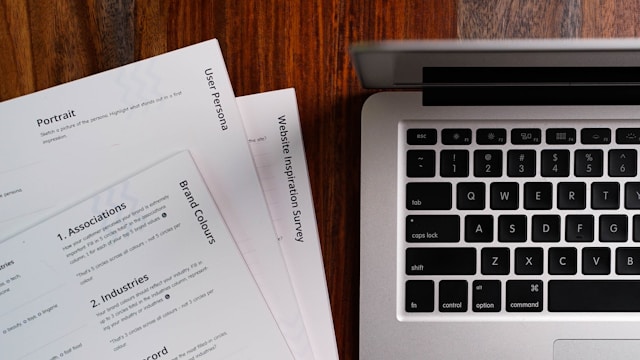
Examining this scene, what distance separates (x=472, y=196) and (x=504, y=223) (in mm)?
32

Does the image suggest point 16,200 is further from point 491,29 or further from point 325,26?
point 491,29

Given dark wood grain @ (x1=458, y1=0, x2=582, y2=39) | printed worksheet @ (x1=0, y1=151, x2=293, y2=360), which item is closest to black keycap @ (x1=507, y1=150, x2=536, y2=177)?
dark wood grain @ (x1=458, y1=0, x2=582, y2=39)

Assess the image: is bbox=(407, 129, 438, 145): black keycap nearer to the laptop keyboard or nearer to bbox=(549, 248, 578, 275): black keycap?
the laptop keyboard

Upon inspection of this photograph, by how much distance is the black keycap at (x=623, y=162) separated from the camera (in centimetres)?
47

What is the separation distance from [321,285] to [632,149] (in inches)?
10.3

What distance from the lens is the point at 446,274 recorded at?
48cm

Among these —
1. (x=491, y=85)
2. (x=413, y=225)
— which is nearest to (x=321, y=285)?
(x=413, y=225)

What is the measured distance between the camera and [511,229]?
474 mm

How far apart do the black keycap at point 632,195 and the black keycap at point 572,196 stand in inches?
1.2

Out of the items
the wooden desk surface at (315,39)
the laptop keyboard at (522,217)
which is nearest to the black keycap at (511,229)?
the laptop keyboard at (522,217)

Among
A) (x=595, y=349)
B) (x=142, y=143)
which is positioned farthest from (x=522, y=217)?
(x=142, y=143)

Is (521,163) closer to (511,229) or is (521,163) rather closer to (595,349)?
(511,229)

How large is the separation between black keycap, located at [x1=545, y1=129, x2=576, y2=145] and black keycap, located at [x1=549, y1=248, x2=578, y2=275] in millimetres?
82

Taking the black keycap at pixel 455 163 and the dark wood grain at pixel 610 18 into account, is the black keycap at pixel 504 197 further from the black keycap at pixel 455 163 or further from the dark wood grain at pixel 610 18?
the dark wood grain at pixel 610 18
